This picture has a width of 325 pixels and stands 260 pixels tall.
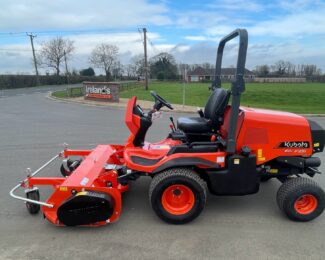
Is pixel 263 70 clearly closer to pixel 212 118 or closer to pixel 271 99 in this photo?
pixel 271 99

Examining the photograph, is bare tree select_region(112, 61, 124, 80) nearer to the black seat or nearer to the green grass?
the green grass

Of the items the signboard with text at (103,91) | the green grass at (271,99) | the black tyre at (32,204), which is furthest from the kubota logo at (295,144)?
the signboard with text at (103,91)

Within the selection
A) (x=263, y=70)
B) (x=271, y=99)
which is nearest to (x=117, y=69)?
(x=263, y=70)

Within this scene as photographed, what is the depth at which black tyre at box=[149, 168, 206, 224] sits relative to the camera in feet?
11.3

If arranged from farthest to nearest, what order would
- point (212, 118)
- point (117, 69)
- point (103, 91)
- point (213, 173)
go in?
1. point (117, 69)
2. point (103, 91)
3. point (212, 118)
4. point (213, 173)

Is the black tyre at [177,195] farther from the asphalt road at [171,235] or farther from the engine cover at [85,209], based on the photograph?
the engine cover at [85,209]

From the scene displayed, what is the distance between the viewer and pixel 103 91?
1995 centimetres

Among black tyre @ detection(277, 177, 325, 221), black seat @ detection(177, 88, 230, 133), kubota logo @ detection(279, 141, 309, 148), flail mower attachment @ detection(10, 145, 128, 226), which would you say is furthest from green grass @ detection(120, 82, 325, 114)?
flail mower attachment @ detection(10, 145, 128, 226)

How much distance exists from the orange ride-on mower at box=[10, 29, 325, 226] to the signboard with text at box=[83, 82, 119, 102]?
16.1 meters

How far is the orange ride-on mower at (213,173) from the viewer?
332 centimetres

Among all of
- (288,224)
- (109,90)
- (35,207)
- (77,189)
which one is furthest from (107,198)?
(109,90)

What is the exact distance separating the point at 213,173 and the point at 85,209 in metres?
1.44

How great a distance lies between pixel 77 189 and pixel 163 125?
6960mm

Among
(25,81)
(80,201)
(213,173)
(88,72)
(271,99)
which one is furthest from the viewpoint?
(88,72)
